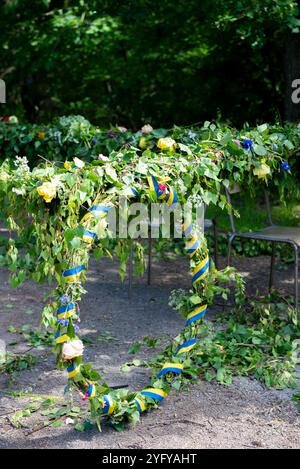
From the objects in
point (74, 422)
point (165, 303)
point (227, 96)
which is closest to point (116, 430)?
point (74, 422)

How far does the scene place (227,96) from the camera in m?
10.2

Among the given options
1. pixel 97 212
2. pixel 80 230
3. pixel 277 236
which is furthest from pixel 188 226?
pixel 277 236

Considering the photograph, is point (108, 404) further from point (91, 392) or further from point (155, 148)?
point (155, 148)

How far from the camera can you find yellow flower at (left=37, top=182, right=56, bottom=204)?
3.14 metres

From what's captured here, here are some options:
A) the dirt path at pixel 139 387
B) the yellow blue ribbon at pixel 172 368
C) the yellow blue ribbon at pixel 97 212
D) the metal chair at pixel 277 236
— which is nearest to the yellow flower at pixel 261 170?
the metal chair at pixel 277 236

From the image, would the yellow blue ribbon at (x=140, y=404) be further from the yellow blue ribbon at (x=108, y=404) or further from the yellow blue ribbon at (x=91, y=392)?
the yellow blue ribbon at (x=91, y=392)

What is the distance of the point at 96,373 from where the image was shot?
3426mm

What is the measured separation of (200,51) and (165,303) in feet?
20.0

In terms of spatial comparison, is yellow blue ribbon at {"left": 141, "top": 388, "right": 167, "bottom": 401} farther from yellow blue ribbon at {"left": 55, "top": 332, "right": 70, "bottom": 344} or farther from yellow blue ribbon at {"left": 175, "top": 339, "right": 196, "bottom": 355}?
yellow blue ribbon at {"left": 55, "top": 332, "right": 70, "bottom": 344}

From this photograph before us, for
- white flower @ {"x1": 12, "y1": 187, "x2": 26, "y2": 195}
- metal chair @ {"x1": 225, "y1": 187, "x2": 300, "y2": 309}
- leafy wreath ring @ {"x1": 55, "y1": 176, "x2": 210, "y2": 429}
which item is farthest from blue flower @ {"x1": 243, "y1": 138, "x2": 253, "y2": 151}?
white flower @ {"x1": 12, "y1": 187, "x2": 26, "y2": 195}

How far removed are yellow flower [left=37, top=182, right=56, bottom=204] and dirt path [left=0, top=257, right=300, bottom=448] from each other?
3.55 feet

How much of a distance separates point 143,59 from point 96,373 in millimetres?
8111

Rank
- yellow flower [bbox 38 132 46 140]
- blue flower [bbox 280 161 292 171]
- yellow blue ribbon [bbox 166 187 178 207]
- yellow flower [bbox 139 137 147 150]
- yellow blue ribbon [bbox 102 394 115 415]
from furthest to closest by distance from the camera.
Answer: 1. yellow flower [bbox 38 132 46 140]
2. yellow flower [bbox 139 137 147 150]
3. blue flower [bbox 280 161 292 171]
4. yellow blue ribbon [bbox 166 187 178 207]
5. yellow blue ribbon [bbox 102 394 115 415]

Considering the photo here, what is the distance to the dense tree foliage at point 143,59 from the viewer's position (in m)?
9.66
